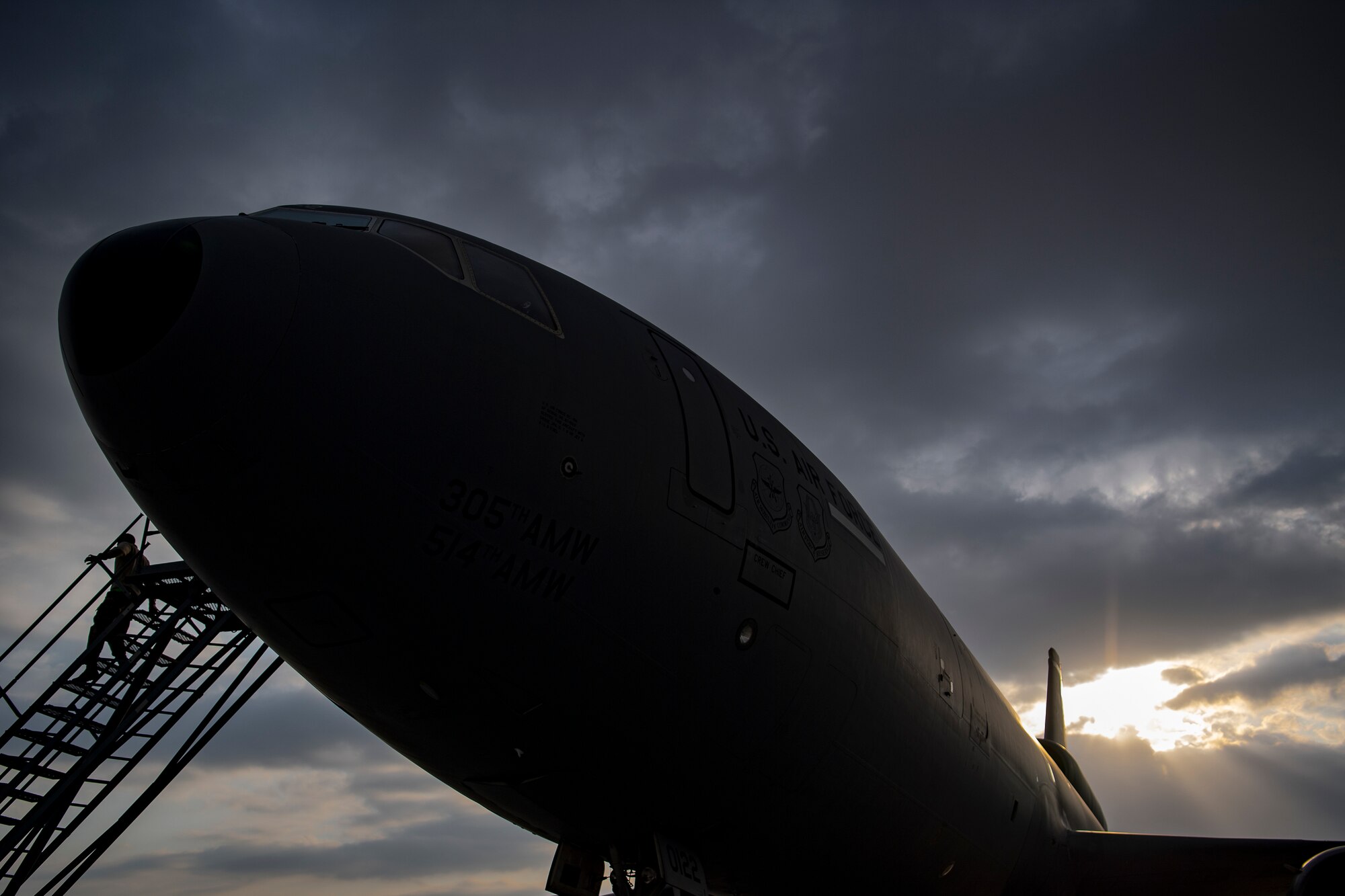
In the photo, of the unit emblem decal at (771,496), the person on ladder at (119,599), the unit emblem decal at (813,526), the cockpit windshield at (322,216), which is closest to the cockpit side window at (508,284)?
the cockpit windshield at (322,216)

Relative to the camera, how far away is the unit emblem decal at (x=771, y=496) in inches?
247

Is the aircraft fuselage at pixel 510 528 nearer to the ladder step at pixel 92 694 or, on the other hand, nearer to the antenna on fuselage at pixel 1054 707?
the ladder step at pixel 92 694

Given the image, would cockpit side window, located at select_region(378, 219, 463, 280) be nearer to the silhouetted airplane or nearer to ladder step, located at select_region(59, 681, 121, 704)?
the silhouetted airplane

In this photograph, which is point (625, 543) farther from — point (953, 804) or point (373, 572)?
point (953, 804)

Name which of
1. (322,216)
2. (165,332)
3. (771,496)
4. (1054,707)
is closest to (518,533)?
(165,332)

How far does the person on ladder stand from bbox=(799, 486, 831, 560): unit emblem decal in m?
10.3

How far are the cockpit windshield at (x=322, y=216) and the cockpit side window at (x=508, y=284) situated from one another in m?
0.71

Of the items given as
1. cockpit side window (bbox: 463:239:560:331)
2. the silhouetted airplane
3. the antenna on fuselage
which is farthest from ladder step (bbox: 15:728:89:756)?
the antenna on fuselage

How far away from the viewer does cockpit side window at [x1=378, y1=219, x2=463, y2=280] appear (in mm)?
5395

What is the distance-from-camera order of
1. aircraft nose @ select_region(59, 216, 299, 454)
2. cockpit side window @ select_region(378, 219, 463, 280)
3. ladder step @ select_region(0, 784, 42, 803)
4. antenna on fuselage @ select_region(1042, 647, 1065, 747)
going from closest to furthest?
aircraft nose @ select_region(59, 216, 299, 454) < cockpit side window @ select_region(378, 219, 463, 280) < ladder step @ select_region(0, 784, 42, 803) < antenna on fuselage @ select_region(1042, 647, 1065, 747)

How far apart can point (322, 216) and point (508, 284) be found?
144 cm

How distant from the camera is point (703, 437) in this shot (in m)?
6.02

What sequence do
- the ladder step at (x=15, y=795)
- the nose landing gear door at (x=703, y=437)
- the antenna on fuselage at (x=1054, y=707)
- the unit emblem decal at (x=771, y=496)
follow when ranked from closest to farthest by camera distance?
the nose landing gear door at (x=703, y=437)
the unit emblem decal at (x=771, y=496)
the ladder step at (x=15, y=795)
the antenna on fuselage at (x=1054, y=707)

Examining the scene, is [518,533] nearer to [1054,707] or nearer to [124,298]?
[124,298]
